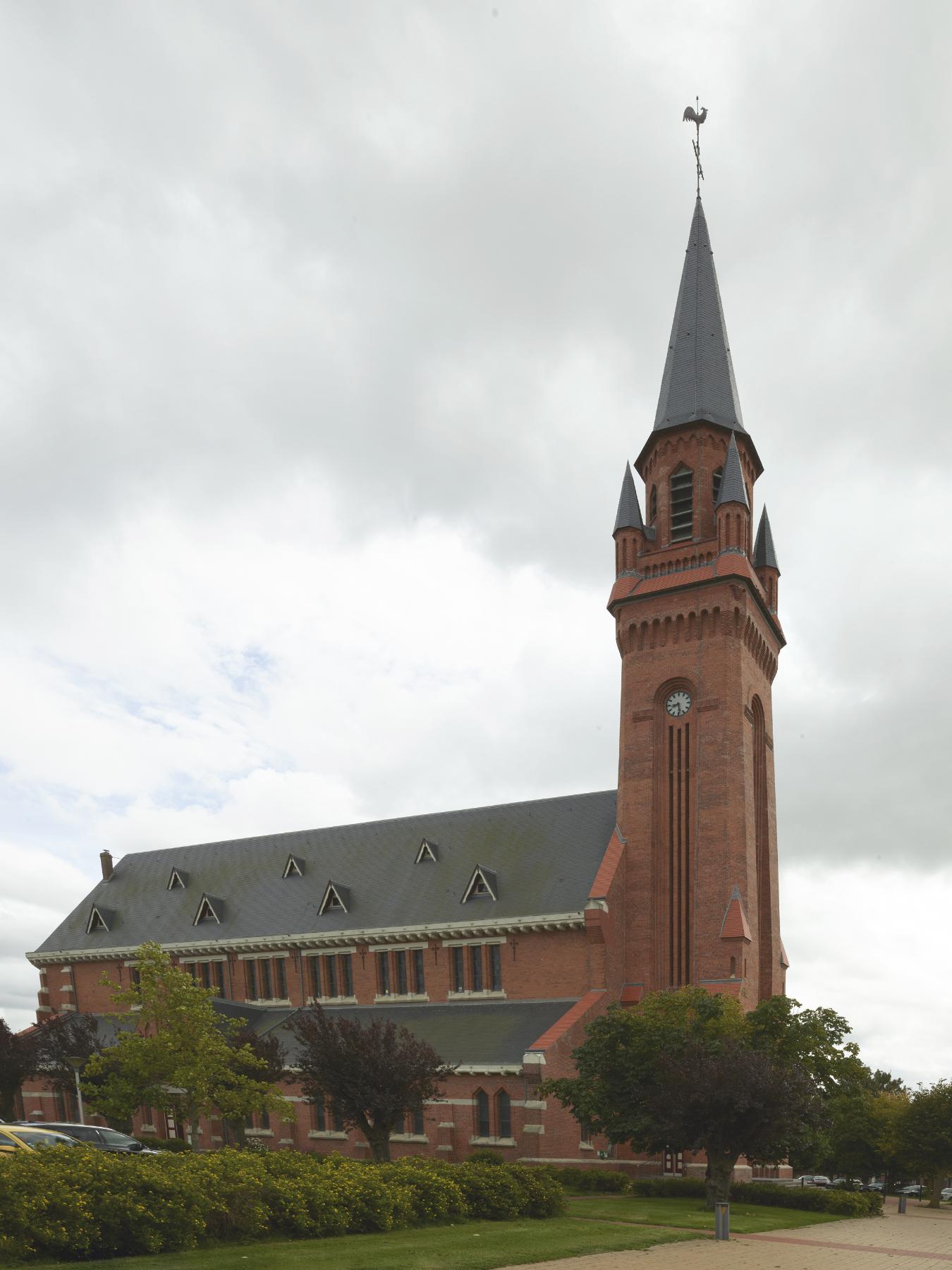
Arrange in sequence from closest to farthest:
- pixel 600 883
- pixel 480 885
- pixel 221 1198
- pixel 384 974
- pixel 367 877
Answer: pixel 221 1198
pixel 600 883
pixel 480 885
pixel 384 974
pixel 367 877

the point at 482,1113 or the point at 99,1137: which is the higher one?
the point at 99,1137

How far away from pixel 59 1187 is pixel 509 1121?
1119 inches

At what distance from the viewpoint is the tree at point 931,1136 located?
48.9 metres

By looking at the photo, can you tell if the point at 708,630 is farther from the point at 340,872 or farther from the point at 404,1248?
the point at 404,1248

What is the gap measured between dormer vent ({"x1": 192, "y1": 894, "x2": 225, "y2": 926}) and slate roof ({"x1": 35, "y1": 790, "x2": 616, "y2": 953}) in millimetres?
363

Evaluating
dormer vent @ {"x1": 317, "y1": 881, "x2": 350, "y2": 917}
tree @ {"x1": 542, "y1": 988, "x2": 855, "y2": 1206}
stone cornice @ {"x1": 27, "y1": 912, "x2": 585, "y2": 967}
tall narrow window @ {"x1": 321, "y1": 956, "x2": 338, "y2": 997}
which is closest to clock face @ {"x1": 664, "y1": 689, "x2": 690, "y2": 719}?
stone cornice @ {"x1": 27, "y1": 912, "x2": 585, "y2": 967}

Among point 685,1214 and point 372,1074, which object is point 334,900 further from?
point 685,1214

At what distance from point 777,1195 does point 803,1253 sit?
12891 millimetres

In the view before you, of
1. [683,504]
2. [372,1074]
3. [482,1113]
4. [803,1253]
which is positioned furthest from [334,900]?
[803,1253]

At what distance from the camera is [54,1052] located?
49.2 meters

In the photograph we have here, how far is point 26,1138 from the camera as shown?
85.9 ft

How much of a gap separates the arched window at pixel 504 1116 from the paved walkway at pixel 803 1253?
14.2m

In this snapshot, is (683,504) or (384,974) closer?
(683,504)

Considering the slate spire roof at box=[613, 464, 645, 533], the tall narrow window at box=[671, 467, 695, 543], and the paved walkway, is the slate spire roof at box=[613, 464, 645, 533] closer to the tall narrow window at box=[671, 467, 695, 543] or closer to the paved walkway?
the tall narrow window at box=[671, 467, 695, 543]
